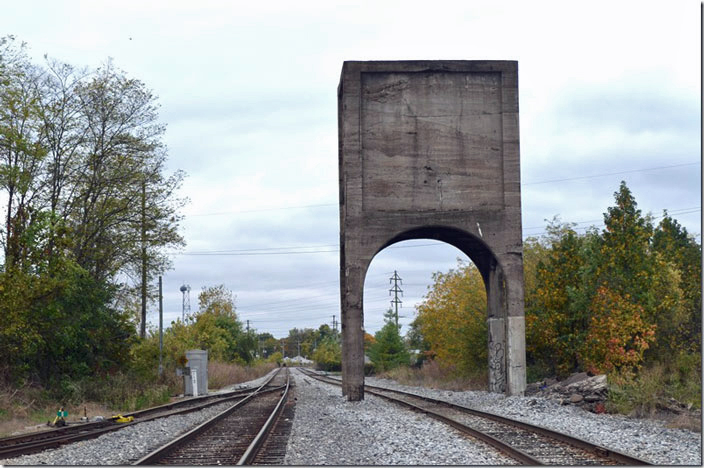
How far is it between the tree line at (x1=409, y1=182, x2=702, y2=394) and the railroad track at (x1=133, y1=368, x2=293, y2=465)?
10963 mm

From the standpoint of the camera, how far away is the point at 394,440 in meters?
15.3

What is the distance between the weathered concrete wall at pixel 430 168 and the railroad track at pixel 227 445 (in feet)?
28.4

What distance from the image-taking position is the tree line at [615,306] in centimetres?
2586

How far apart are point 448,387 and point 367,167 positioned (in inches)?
615

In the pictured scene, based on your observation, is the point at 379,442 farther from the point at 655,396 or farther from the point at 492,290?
the point at 492,290

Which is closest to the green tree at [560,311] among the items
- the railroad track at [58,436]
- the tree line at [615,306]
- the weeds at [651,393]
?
the tree line at [615,306]

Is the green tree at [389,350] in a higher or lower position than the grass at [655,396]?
lower

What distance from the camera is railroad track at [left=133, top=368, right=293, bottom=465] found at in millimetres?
13237

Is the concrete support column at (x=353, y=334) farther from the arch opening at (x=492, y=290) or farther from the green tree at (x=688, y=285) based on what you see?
the green tree at (x=688, y=285)

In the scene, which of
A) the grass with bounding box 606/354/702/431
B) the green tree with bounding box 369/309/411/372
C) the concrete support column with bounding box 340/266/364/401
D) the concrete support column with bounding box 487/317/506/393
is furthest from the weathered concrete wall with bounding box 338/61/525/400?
the green tree with bounding box 369/309/411/372

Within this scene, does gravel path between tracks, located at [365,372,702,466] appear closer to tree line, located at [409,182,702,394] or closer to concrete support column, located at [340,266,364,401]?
tree line, located at [409,182,702,394]

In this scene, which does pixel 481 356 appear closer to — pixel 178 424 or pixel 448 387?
pixel 448 387

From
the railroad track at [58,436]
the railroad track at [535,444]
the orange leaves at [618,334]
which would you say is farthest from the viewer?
the orange leaves at [618,334]

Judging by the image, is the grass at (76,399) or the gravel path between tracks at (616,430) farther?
the grass at (76,399)
